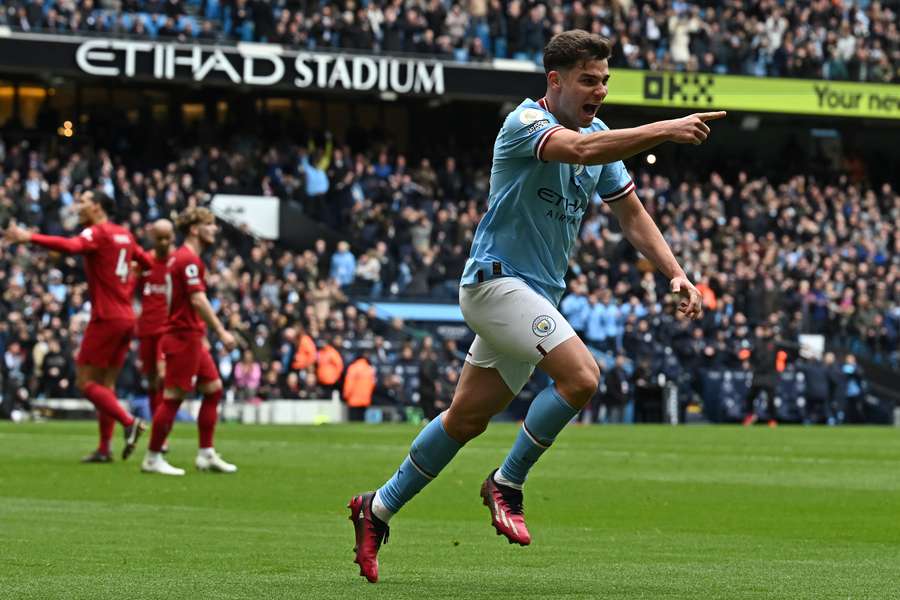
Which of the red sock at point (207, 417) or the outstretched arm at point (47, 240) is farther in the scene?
the red sock at point (207, 417)

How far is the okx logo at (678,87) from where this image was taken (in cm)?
4256

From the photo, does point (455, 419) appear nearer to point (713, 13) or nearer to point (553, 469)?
point (553, 469)

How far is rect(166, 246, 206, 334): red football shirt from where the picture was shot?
46.2ft

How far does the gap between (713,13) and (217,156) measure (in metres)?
14.3

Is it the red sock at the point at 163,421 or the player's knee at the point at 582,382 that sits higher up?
the player's knee at the point at 582,382

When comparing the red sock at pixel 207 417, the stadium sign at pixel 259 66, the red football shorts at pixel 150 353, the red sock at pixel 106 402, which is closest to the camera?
the red sock at pixel 207 417

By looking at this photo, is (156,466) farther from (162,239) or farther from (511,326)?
(511,326)

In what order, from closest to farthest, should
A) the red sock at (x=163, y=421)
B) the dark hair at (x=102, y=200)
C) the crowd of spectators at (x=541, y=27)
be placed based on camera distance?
the red sock at (x=163, y=421) < the dark hair at (x=102, y=200) < the crowd of spectators at (x=541, y=27)

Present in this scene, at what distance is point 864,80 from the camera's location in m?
45.3

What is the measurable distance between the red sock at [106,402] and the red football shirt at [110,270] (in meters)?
0.63

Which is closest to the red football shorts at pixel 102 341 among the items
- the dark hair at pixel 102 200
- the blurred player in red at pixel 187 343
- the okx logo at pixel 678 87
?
the dark hair at pixel 102 200

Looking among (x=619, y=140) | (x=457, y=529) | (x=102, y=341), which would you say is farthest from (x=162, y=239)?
(x=619, y=140)

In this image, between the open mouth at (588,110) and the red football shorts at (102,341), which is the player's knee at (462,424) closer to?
the open mouth at (588,110)

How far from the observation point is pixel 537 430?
23.7 feet
